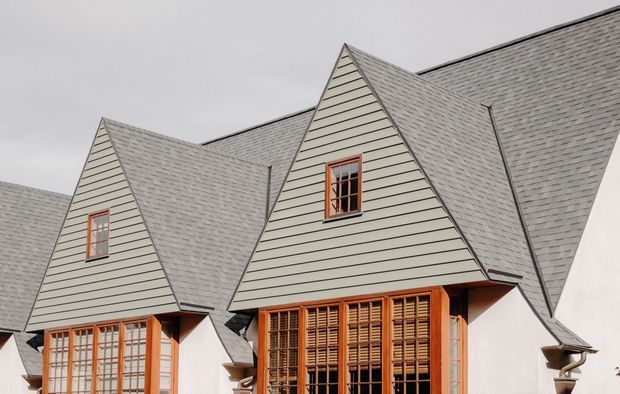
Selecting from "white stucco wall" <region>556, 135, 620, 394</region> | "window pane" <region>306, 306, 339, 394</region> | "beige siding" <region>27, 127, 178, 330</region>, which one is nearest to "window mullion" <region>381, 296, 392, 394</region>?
"window pane" <region>306, 306, 339, 394</region>

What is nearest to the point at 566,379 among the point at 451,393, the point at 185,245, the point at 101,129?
the point at 451,393

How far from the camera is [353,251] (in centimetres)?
1820

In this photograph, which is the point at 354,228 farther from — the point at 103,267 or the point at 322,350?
the point at 103,267

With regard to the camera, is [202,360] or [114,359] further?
[114,359]

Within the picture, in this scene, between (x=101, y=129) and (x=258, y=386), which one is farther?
(x=101, y=129)

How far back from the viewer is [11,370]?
2698 centimetres

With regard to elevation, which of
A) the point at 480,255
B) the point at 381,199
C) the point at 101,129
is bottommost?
the point at 480,255

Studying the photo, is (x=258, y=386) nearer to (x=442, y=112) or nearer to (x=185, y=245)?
(x=185, y=245)

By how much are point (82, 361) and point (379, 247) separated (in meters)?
9.19

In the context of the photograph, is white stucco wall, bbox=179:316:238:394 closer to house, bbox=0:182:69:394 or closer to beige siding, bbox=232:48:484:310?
beige siding, bbox=232:48:484:310

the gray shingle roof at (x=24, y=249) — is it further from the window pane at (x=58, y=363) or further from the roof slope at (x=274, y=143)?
the roof slope at (x=274, y=143)

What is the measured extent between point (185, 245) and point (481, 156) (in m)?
7.16

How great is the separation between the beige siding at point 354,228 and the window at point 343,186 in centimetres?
16

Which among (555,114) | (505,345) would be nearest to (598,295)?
(505,345)
